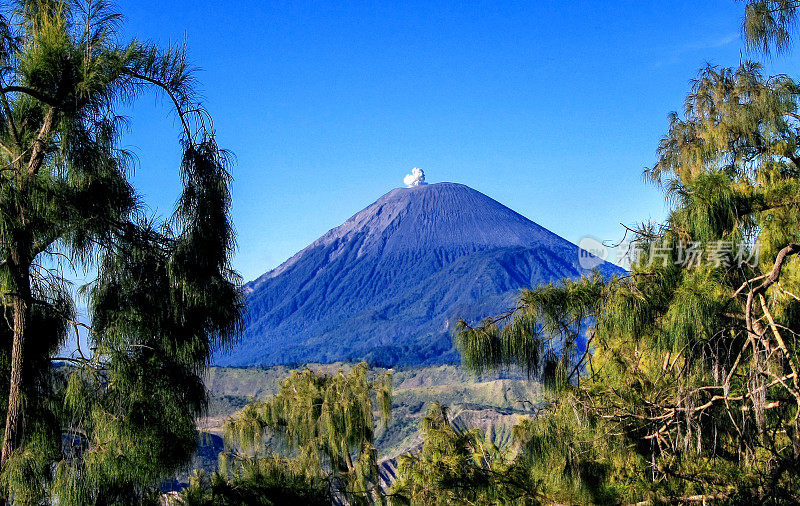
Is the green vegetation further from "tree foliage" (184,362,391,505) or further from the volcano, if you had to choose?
the volcano

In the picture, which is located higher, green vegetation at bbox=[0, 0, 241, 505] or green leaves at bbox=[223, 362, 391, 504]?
green vegetation at bbox=[0, 0, 241, 505]

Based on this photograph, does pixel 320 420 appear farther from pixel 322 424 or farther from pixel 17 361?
pixel 17 361

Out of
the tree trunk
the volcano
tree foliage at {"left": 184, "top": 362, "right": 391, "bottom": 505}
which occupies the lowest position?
tree foliage at {"left": 184, "top": 362, "right": 391, "bottom": 505}

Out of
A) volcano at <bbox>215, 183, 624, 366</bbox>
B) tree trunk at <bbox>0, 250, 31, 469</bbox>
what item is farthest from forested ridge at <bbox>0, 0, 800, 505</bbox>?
volcano at <bbox>215, 183, 624, 366</bbox>

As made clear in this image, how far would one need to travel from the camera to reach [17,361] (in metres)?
3.81

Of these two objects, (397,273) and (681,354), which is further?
(397,273)

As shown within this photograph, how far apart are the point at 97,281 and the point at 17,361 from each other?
0.55 meters

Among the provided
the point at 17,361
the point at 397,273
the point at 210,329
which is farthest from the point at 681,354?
the point at 397,273

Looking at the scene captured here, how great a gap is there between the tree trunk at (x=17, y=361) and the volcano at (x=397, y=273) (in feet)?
426

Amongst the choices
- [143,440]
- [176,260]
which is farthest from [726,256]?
[143,440]

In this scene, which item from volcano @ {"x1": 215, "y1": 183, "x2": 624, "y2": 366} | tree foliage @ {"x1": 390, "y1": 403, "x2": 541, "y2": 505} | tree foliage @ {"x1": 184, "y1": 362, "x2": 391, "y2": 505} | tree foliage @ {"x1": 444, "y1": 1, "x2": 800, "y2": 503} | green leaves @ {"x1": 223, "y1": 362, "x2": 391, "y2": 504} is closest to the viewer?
tree foliage @ {"x1": 444, "y1": 1, "x2": 800, "y2": 503}

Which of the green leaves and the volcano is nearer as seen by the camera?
the green leaves

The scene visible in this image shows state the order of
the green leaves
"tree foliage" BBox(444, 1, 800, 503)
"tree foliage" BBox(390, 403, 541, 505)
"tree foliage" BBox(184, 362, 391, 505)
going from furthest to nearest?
the green leaves
"tree foliage" BBox(184, 362, 391, 505)
"tree foliage" BBox(390, 403, 541, 505)
"tree foliage" BBox(444, 1, 800, 503)

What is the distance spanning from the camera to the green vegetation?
368cm
